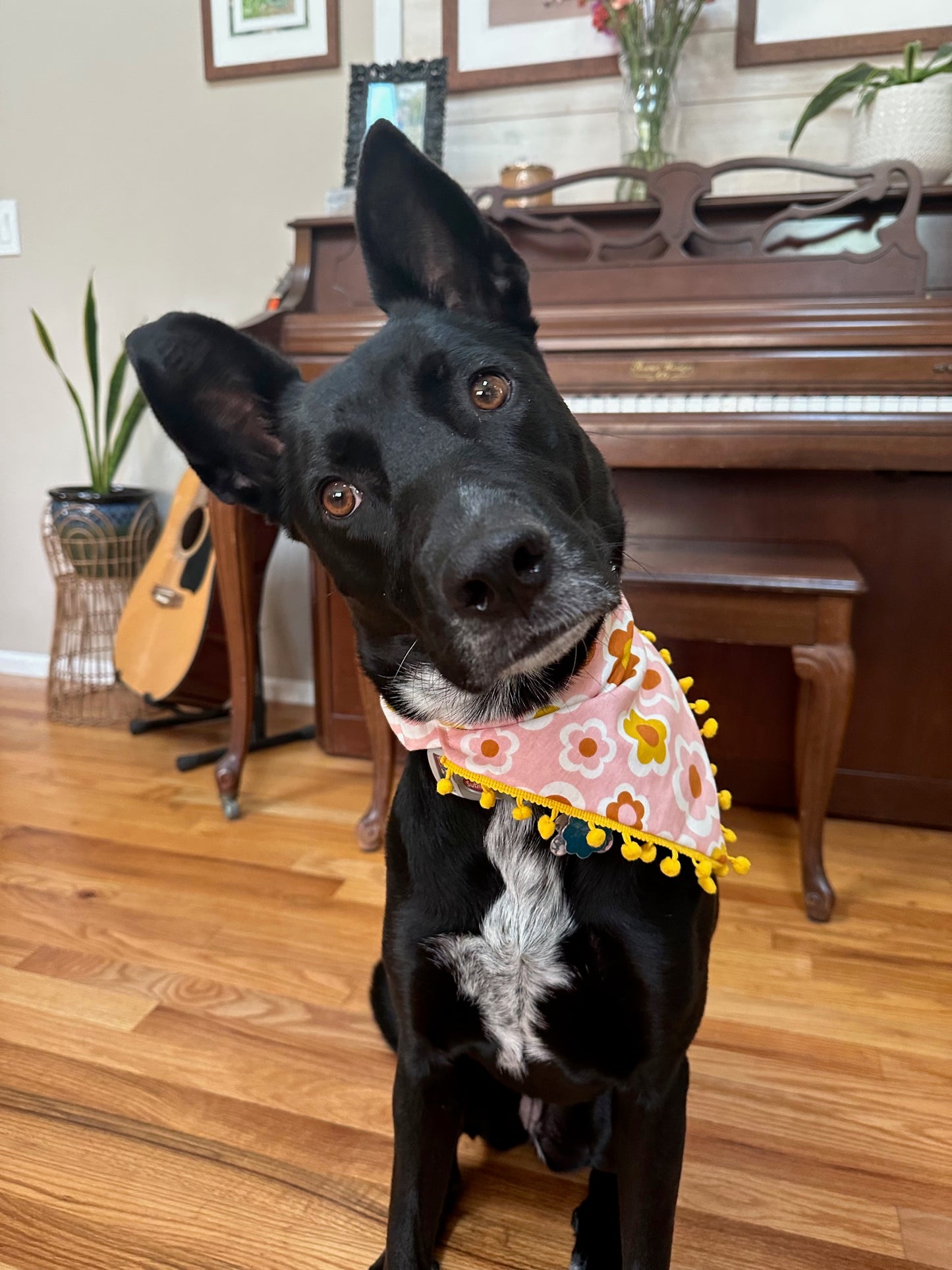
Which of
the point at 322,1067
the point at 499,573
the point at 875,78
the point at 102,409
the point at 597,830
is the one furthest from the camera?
the point at 102,409

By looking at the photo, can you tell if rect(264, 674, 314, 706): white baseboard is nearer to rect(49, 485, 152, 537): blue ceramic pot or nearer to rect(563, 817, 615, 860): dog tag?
rect(49, 485, 152, 537): blue ceramic pot

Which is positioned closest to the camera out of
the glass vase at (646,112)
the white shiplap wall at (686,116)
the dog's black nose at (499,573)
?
the dog's black nose at (499,573)

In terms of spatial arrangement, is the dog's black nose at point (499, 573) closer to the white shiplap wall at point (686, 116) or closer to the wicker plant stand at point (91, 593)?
the white shiplap wall at point (686, 116)

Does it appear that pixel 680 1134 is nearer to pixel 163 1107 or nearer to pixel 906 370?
pixel 163 1107

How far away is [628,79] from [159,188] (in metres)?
1.48

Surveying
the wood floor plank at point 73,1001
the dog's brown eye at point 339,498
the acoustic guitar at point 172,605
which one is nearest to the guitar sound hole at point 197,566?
the acoustic guitar at point 172,605

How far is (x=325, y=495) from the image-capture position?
0.81 meters

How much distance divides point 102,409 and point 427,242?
7.55 feet

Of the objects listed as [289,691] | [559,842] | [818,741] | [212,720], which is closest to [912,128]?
[818,741]

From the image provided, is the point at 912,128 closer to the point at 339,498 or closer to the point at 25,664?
the point at 339,498

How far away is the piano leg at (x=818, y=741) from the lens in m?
1.50

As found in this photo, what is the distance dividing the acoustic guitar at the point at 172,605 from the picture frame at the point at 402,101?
0.99 meters

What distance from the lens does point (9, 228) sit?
2.79m

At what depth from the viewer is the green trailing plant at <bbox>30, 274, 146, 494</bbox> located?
95.7 inches
